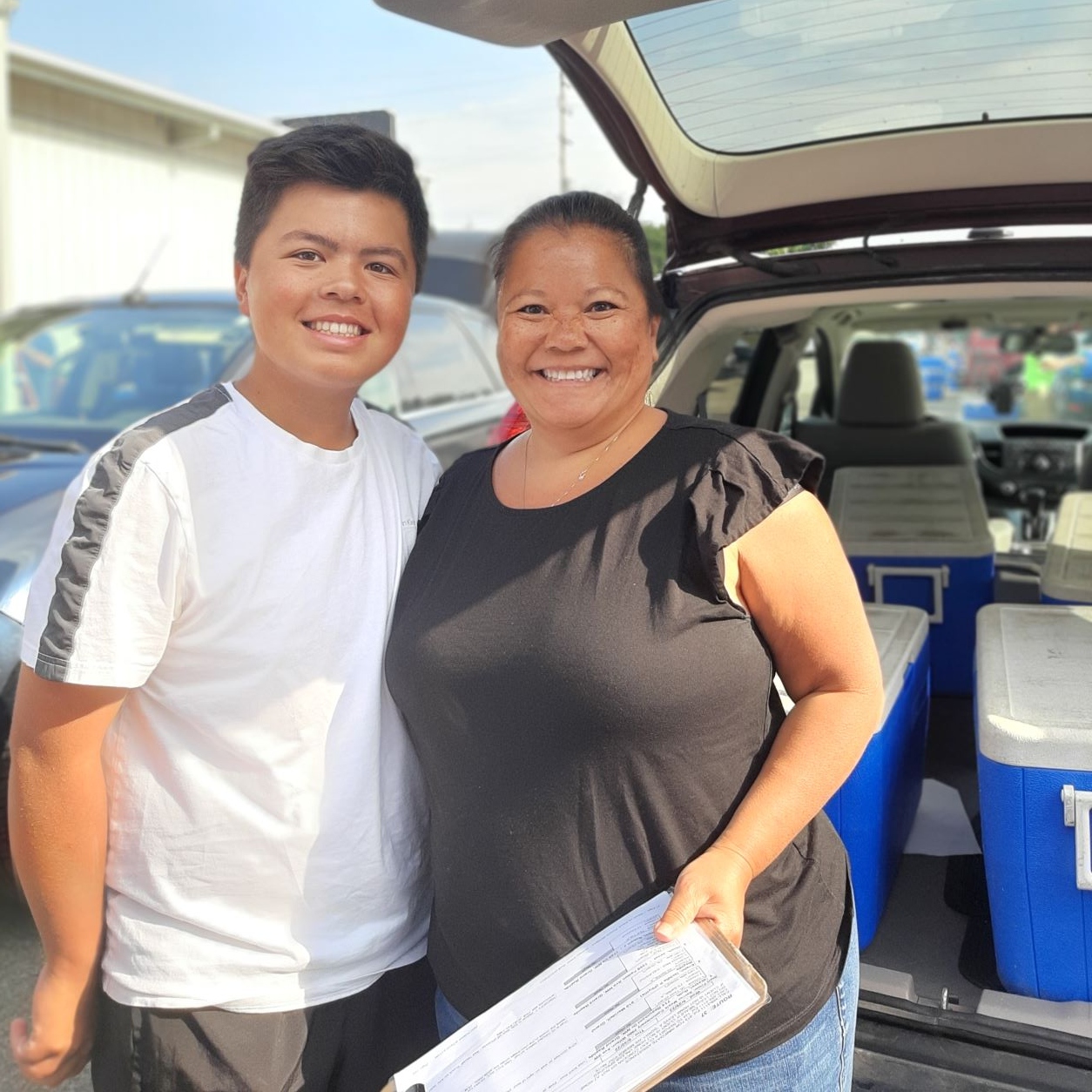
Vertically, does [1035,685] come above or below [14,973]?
above

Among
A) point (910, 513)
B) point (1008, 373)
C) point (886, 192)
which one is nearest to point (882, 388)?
point (910, 513)

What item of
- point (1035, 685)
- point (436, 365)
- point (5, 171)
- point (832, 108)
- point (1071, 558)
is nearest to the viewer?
point (1035, 685)

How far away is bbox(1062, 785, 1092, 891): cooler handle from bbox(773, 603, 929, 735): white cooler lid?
1.22ft

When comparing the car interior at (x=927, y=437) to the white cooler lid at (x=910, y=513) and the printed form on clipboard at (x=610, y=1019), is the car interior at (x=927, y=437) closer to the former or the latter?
the white cooler lid at (x=910, y=513)

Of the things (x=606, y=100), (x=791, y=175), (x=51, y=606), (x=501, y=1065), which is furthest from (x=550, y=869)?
(x=791, y=175)

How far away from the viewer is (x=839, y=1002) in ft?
4.63

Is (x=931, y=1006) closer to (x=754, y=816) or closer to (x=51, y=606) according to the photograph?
(x=754, y=816)

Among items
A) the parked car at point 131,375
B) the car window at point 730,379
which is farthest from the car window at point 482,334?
the car window at point 730,379

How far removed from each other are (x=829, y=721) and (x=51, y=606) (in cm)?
92

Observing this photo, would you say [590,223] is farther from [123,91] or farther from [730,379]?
[123,91]

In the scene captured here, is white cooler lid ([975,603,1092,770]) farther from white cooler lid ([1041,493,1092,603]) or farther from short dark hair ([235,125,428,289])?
short dark hair ([235,125,428,289])

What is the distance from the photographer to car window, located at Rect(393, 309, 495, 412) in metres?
4.90

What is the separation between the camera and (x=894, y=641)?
233 centimetres

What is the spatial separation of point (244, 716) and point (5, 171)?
1418 centimetres
